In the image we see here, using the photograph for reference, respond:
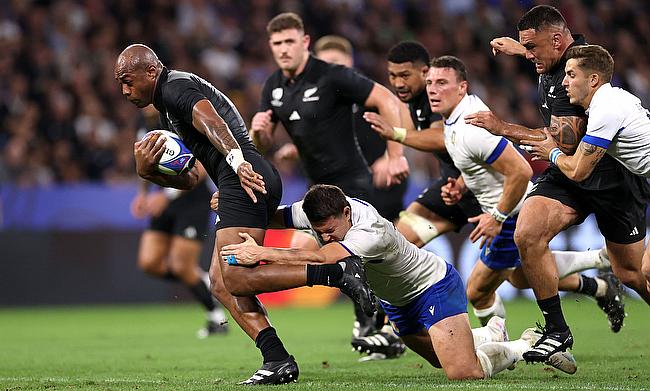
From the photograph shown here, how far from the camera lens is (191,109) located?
6820 millimetres

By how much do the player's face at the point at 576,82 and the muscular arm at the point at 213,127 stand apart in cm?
225

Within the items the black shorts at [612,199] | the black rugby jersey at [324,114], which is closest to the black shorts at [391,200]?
the black rugby jersey at [324,114]

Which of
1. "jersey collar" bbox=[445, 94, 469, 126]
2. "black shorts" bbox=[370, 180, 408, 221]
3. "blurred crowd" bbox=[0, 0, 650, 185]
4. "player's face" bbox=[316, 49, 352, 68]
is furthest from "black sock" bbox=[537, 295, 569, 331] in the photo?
"blurred crowd" bbox=[0, 0, 650, 185]

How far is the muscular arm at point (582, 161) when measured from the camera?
6777mm

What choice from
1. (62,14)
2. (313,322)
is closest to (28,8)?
(62,14)

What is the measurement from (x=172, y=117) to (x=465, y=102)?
2.45 metres

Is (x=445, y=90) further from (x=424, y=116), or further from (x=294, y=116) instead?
(x=294, y=116)

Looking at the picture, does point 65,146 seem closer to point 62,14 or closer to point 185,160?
point 62,14

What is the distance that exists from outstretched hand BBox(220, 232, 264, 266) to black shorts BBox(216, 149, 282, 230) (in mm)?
244

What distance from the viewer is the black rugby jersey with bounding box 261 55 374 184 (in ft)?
30.8

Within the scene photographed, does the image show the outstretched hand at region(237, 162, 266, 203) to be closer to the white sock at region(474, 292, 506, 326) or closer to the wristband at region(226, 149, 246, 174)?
the wristband at region(226, 149, 246, 174)

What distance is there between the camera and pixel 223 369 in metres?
8.03

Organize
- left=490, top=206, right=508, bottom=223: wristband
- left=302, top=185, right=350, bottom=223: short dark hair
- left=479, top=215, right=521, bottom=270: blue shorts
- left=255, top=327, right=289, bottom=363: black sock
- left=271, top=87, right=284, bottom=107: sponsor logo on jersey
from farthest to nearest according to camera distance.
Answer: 1. left=271, top=87, right=284, bottom=107: sponsor logo on jersey
2. left=479, top=215, right=521, bottom=270: blue shorts
3. left=490, top=206, right=508, bottom=223: wristband
4. left=255, top=327, right=289, bottom=363: black sock
5. left=302, top=185, right=350, bottom=223: short dark hair

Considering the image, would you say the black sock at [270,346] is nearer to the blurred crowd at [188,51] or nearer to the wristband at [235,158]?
the wristband at [235,158]
